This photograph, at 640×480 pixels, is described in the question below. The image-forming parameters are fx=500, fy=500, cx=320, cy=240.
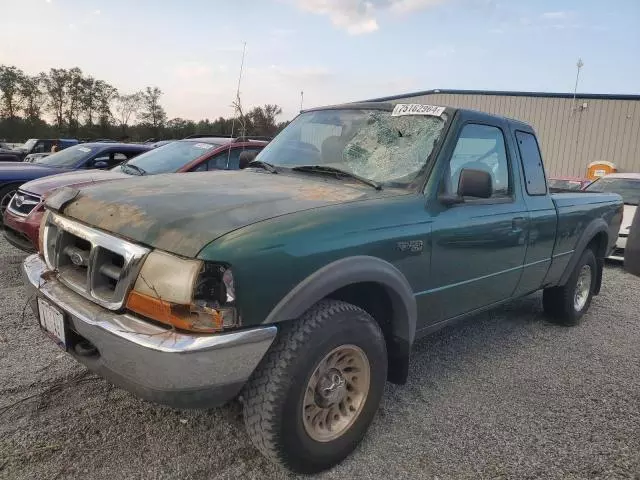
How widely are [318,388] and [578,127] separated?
66.4 ft

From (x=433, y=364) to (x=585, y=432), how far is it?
3.65ft

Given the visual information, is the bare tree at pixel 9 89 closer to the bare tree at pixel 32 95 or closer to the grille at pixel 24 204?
the bare tree at pixel 32 95

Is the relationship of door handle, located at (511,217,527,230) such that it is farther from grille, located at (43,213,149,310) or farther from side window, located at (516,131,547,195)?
grille, located at (43,213,149,310)

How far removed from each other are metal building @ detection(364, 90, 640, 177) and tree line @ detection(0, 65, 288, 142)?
29.4 meters

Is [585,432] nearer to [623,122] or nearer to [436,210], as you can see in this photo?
[436,210]

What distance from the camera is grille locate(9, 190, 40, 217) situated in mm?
5523

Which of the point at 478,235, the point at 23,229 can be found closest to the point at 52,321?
the point at 478,235

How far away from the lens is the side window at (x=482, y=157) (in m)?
3.17

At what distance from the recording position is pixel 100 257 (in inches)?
90.2

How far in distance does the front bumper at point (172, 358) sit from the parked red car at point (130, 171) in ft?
8.84

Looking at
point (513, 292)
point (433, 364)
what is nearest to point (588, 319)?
point (513, 292)

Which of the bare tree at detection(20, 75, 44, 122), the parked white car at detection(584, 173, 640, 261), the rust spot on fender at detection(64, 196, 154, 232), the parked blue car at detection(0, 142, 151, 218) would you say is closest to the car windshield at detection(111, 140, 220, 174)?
the parked blue car at detection(0, 142, 151, 218)

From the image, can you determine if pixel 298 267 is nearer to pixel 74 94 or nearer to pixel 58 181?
pixel 58 181

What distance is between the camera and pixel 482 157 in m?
3.52
